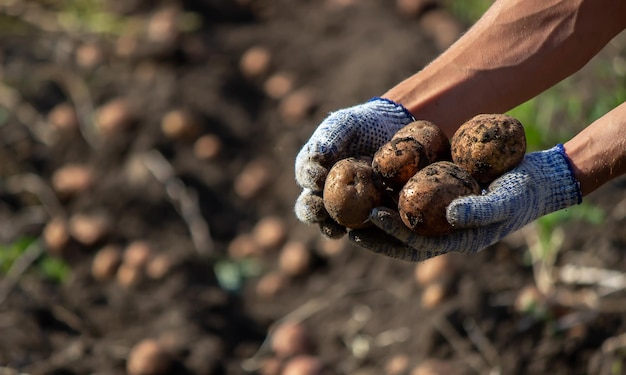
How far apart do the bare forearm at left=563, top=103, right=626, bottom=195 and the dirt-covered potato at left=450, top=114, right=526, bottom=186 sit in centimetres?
12

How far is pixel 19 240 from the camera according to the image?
3279 mm

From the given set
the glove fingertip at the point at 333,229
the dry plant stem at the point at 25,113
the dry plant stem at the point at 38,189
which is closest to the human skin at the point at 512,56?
the glove fingertip at the point at 333,229

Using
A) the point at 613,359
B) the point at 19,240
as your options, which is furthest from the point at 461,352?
the point at 19,240

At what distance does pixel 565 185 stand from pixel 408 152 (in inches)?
13.0

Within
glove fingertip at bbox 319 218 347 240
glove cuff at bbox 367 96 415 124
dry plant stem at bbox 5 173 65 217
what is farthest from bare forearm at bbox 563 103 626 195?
dry plant stem at bbox 5 173 65 217

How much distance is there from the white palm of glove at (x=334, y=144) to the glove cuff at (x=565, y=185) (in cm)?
40

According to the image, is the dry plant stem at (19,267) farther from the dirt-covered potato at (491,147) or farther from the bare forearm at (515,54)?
the dirt-covered potato at (491,147)

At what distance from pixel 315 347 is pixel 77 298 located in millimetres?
882

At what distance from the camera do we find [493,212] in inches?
64.3

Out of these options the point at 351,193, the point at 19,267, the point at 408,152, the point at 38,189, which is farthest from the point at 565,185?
the point at 38,189

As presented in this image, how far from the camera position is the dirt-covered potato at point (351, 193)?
1.73m

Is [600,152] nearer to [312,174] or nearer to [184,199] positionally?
[312,174]

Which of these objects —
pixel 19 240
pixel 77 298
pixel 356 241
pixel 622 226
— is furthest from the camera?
pixel 19 240

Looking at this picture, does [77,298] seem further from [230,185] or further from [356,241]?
[356,241]
